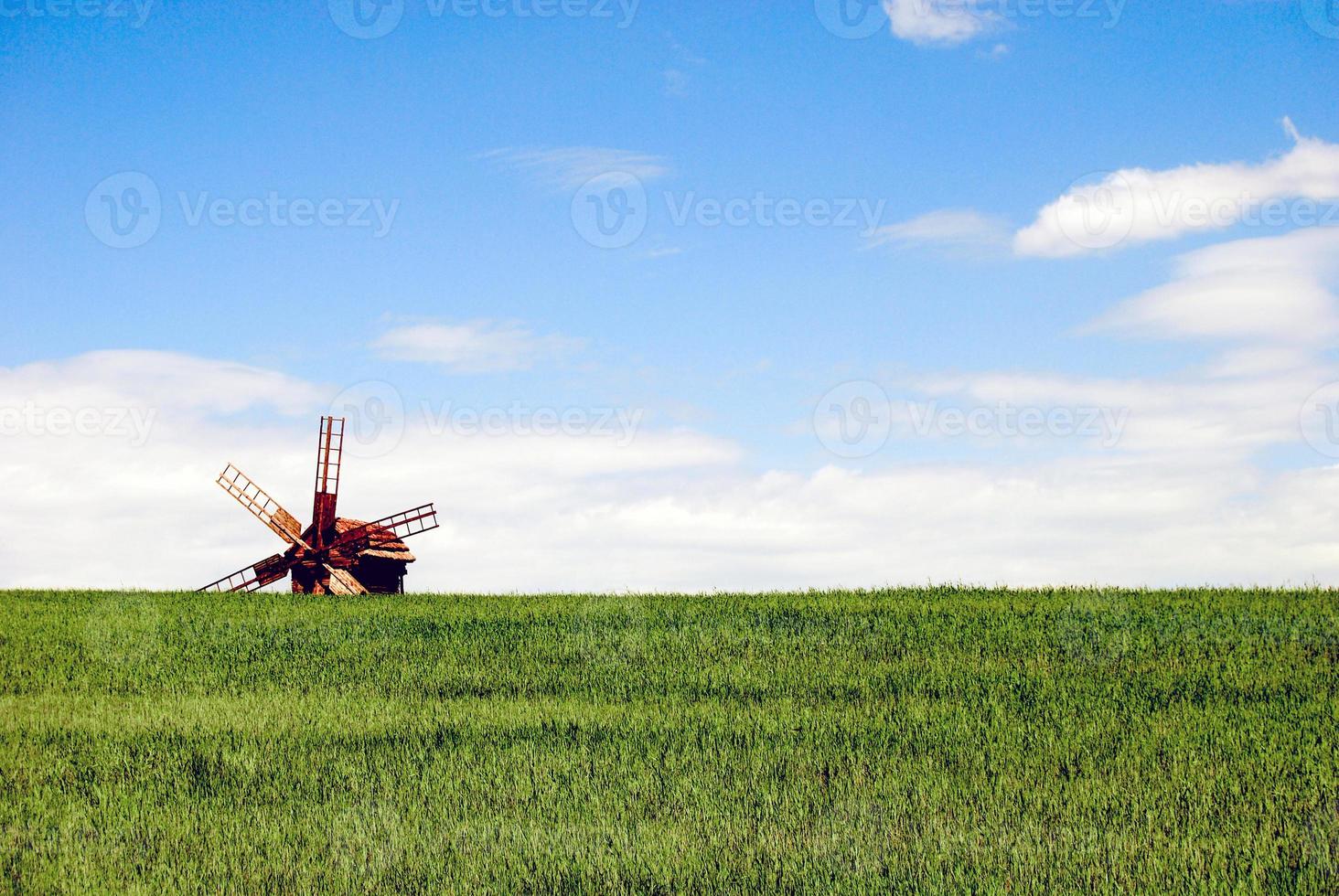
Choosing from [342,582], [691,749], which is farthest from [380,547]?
[691,749]

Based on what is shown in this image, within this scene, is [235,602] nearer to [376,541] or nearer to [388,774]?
[376,541]

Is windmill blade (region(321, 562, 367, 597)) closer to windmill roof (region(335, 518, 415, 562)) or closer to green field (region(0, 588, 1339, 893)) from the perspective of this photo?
windmill roof (region(335, 518, 415, 562))

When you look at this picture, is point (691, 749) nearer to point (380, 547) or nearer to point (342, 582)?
point (342, 582)

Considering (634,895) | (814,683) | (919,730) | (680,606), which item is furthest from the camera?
(680,606)

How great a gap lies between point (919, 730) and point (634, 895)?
6.35 meters

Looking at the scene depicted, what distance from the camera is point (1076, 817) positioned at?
949 cm

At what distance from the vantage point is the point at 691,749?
475 inches

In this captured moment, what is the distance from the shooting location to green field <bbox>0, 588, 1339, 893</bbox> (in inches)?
327

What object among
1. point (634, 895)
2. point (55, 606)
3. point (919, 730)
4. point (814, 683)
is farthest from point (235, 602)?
point (634, 895)

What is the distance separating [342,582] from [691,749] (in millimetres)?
24844

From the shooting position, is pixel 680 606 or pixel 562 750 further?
pixel 680 606

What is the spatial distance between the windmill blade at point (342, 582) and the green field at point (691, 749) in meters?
10.9

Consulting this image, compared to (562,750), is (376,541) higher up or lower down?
higher up

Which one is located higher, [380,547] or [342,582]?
[380,547]
